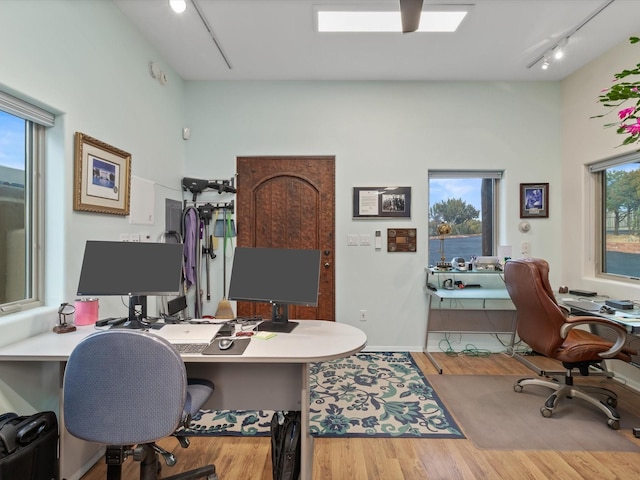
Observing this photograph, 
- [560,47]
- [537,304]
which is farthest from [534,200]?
[537,304]

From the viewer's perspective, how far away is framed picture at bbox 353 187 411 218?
371 cm

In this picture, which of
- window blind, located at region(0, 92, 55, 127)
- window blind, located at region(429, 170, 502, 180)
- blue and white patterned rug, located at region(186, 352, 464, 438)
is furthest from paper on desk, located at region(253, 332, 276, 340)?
window blind, located at region(429, 170, 502, 180)

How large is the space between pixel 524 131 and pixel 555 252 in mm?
1447

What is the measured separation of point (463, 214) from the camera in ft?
12.8

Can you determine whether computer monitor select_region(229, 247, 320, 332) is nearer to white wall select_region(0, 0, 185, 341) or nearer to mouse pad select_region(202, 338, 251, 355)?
mouse pad select_region(202, 338, 251, 355)

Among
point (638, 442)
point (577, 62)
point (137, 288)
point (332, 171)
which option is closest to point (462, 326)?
point (638, 442)

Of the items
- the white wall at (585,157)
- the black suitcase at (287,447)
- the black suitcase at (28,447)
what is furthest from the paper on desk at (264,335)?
the white wall at (585,157)

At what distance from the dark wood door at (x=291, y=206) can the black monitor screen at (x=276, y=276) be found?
5.60 feet

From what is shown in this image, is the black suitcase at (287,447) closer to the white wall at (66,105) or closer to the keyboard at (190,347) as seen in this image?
the keyboard at (190,347)

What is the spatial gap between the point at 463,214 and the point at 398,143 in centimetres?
117

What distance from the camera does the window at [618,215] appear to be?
3.00 meters

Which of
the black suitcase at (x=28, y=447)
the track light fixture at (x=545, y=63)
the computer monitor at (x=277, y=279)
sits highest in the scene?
the track light fixture at (x=545, y=63)

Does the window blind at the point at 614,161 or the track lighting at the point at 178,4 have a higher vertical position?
the track lighting at the point at 178,4

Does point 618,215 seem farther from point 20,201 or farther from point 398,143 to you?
point 20,201
